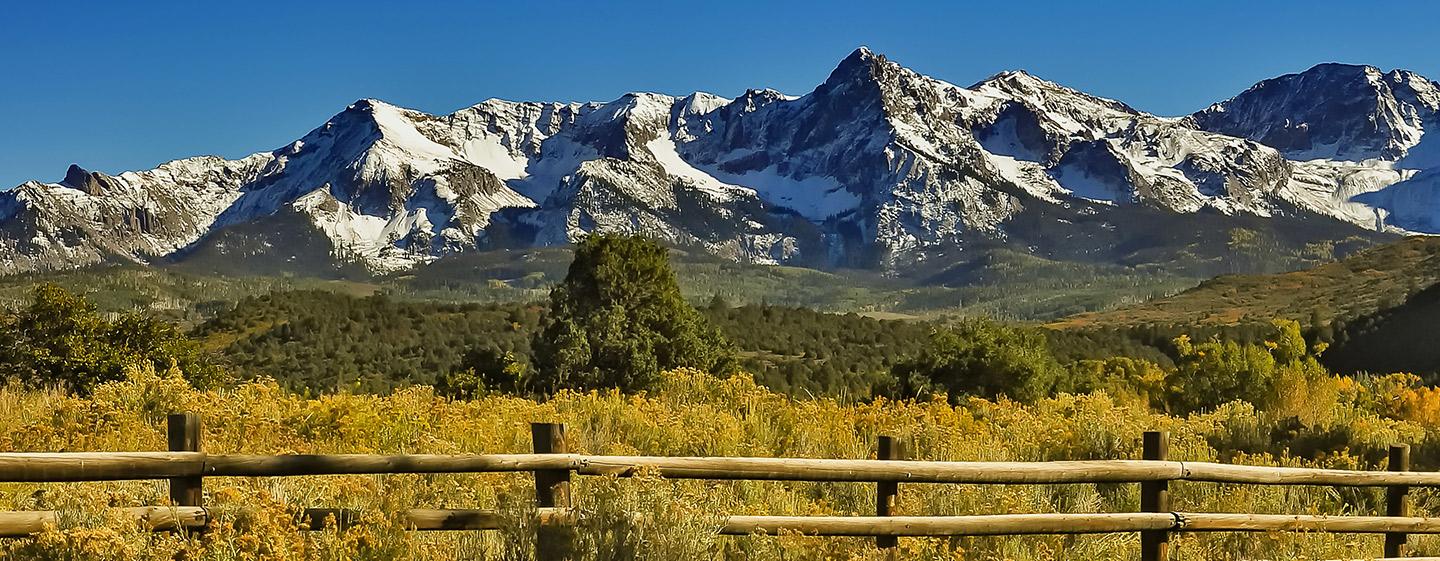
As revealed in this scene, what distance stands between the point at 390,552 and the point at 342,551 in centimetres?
23

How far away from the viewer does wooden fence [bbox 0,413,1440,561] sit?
254 inches

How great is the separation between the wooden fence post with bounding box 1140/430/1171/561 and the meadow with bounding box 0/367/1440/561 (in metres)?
0.40

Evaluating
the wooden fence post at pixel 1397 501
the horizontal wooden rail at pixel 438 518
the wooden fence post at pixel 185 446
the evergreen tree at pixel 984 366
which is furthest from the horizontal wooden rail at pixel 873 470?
the evergreen tree at pixel 984 366

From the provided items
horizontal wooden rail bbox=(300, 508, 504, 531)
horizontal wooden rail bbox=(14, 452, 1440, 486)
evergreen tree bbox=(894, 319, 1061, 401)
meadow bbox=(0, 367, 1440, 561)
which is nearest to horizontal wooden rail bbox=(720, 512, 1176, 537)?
meadow bbox=(0, 367, 1440, 561)

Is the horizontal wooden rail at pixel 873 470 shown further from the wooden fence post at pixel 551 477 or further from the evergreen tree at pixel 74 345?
the evergreen tree at pixel 74 345

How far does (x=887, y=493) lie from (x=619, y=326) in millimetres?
16933

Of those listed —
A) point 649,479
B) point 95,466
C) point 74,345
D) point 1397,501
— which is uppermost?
point 74,345

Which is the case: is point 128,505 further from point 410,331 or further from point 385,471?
point 410,331

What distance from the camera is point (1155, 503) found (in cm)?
847

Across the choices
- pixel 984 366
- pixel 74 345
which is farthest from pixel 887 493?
pixel 74 345

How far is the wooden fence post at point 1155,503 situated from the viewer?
844 centimetres

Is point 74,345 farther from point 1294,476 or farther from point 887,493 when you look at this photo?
point 1294,476

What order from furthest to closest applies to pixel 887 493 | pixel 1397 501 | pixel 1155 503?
pixel 1397 501 < pixel 1155 503 < pixel 887 493

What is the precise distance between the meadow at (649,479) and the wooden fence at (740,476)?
0.12 metres
